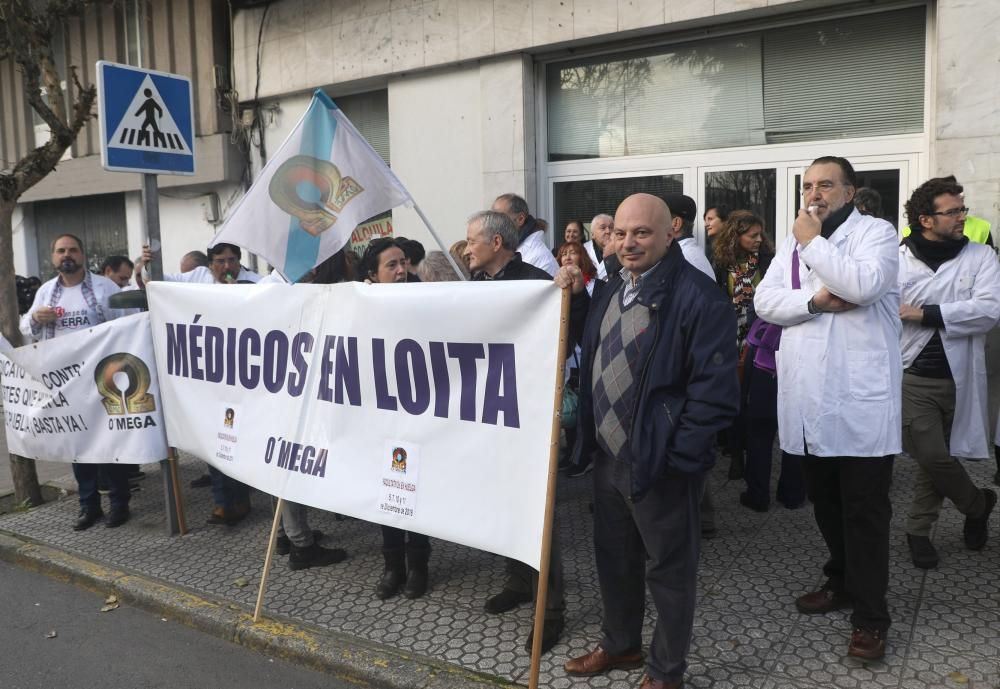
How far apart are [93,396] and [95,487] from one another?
2.56ft

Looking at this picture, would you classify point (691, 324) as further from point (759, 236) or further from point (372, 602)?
point (759, 236)

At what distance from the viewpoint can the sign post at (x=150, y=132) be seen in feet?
16.4

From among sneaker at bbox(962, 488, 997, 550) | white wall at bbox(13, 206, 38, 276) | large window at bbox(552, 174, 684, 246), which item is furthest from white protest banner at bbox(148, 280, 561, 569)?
white wall at bbox(13, 206, 38, 276)

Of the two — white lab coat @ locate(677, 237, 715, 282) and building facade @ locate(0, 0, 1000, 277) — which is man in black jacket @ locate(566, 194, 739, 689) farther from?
building facade @ locate(0, 0, 1000, 277)

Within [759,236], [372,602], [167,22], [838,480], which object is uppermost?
[167,22]

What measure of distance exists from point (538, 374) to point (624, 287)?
1.60 feet

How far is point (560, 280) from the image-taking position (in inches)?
118

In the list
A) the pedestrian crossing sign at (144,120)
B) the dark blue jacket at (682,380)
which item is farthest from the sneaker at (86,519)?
the dark blue jacket at (682,380)

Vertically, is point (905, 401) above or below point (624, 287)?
below

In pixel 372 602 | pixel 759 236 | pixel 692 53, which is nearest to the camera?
pixel 372 602

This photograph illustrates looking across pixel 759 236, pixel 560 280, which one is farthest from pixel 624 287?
pixel 759 236

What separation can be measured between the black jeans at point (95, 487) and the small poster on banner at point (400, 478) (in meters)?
2.95

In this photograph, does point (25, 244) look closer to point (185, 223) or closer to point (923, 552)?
point (185, 223)

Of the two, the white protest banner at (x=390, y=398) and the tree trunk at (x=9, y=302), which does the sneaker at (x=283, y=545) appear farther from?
the tree trunk at (x=9, y=302)
